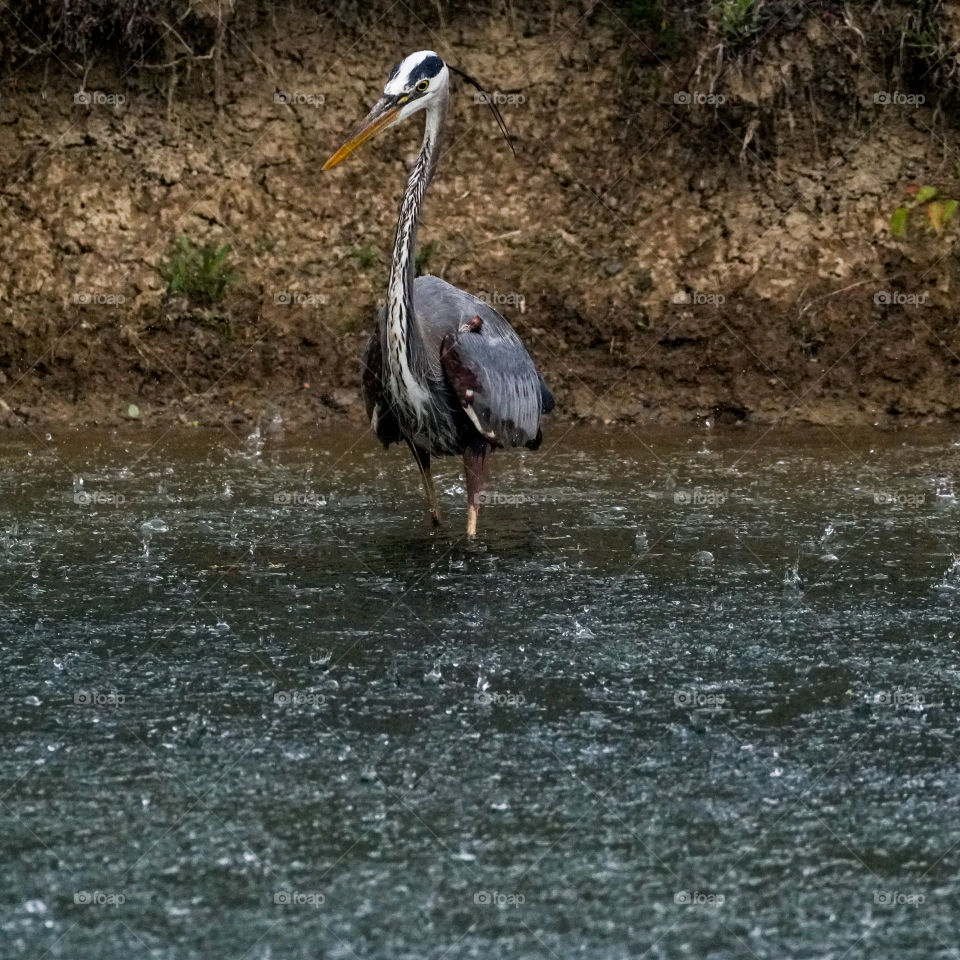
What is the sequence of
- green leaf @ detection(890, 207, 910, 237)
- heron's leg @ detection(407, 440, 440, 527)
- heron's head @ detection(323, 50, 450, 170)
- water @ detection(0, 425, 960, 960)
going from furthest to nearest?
green leaf @ detection(890, 207, 910, 237)
heron's leg @ detection(407, 440, 440, 527)
heron's head @ detection(323, 50, 450, 170)
water @ detection(0, 425, 960, 960)

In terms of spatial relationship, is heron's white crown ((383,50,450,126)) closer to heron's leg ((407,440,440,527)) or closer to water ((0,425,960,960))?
heron's leg ((407,440,440,527))

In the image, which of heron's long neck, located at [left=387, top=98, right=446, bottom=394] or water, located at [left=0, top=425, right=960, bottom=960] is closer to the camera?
water, located at [left=0, top=425, right=960, bottom=960]

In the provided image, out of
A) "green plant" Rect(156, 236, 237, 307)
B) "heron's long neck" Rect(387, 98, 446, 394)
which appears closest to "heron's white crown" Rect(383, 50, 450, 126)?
"heron's long neck" Rect(387, 98, 446, 394)

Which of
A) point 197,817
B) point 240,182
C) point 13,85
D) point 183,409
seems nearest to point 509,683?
point 197,817

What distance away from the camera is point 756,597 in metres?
7.04

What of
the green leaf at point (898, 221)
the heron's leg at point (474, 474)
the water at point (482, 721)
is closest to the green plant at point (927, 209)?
the green leaf at point (898, 221)

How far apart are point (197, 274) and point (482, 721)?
6.79 meters

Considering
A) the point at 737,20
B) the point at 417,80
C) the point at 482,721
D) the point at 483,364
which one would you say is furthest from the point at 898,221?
the point at 482,721

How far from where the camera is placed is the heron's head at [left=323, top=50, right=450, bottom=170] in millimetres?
7957

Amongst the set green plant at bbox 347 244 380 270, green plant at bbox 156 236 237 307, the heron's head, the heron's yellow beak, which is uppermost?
the heron's head

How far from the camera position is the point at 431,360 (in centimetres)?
809

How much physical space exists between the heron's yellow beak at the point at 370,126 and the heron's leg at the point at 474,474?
62.5 inches

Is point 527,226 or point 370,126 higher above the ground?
point 370,126

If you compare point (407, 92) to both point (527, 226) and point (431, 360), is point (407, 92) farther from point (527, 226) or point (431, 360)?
point (527, 226)
